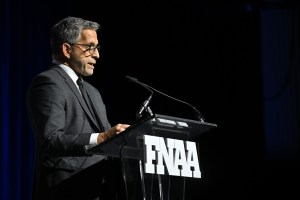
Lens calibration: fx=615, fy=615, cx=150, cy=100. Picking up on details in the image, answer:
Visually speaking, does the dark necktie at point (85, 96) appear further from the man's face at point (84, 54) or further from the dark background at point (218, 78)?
the dark background at point (218, 78)

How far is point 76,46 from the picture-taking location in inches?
117

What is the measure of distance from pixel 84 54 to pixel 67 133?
45 cm

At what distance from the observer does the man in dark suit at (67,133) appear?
2516 millimetres

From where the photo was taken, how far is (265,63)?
5289mm

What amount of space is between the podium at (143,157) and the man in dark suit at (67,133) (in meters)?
0.07

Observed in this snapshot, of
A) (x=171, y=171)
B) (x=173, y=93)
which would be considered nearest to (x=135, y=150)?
(x=171, y=171)

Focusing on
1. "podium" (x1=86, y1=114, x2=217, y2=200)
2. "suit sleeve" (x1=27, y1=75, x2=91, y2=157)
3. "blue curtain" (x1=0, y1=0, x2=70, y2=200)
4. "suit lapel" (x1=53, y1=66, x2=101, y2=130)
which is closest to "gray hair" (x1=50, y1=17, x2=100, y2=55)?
"suit lapel" (x1=53, y1=66, x2=101, y2=130)

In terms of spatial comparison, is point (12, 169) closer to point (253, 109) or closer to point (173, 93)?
point (173, 93)

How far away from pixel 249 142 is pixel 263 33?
0.96 metres

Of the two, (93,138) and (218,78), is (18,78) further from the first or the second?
(93,138)

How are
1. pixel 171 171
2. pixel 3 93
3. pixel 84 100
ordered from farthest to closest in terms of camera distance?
1. pixel 3 93
2. pixel 84 100
3. pixel 171 171

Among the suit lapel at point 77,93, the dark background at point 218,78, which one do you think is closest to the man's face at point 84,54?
the suit lapel at point 77,93

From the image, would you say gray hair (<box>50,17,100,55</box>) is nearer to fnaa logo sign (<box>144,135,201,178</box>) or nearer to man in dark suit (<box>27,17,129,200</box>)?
man in dark suit (<box>27,17,129,200</box>)

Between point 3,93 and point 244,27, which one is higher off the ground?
point 244,27
